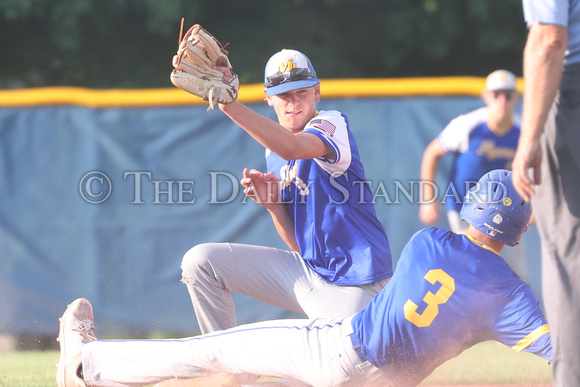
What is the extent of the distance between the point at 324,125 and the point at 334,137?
0.08 meters

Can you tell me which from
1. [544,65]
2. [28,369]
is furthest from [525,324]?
[28,369]

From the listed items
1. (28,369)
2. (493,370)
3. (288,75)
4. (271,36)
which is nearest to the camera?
(288,75)

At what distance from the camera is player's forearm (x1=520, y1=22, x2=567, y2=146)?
233 cm

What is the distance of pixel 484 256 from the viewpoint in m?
2.87

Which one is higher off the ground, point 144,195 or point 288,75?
point 288,75

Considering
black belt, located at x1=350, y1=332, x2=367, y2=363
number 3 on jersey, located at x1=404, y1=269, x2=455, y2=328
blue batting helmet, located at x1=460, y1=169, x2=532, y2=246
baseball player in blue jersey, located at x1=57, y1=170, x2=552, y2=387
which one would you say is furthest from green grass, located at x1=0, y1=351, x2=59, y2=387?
blue batting helmet, located at x1=460, y1=169, x2=532, y2=246

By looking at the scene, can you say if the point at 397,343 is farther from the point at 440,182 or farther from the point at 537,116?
the point at 440,182

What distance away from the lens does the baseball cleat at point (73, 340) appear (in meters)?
3.41

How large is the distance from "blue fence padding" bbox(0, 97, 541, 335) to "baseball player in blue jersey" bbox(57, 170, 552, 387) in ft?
9.73

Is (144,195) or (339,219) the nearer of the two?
(339,219)

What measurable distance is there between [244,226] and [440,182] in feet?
5.79

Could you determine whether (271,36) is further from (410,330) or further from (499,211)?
(410,330)

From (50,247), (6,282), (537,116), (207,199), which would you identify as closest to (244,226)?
(207,199)

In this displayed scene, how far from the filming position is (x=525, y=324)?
9.30ft
